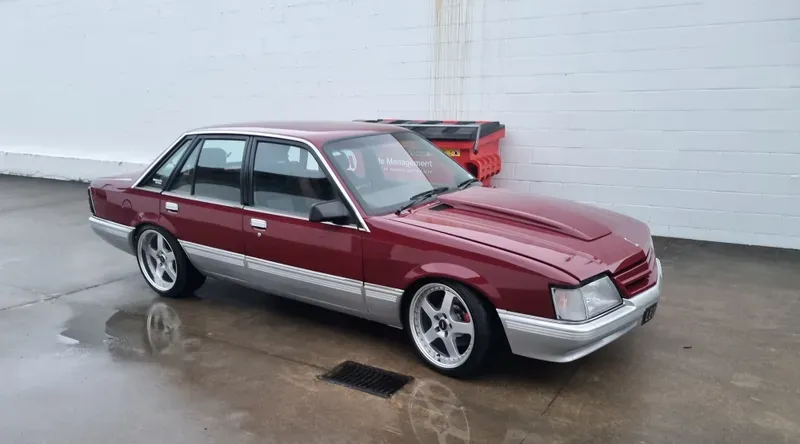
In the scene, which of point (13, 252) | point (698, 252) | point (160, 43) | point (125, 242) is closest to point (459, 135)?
point (698, 252)

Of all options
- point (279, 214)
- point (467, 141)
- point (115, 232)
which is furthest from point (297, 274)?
point (467, 141)

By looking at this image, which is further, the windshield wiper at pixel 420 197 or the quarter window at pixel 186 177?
the quarter window at pixel 186 177

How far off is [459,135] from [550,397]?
390cm

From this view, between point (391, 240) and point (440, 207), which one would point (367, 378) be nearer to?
point (391, 240)

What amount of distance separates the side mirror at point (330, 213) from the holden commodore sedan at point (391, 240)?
0.01 m

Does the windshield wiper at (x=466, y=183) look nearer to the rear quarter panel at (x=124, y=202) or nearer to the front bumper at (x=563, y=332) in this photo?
the front bumper at (x=563, y=332)

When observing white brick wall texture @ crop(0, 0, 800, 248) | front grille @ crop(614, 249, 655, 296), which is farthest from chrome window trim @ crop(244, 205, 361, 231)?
white brick wall texture @ crop(0, 0, 800, 248)

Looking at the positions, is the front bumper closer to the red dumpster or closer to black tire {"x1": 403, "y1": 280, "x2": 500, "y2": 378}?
black tire {"x1": 403, "y1": 280, "x2": 500, "y2": 378}

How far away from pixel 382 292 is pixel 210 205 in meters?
1.76

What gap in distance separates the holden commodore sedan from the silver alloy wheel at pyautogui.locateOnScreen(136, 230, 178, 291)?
0.01 metres

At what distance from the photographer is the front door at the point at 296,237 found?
14.6 ft

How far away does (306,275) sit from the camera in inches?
182

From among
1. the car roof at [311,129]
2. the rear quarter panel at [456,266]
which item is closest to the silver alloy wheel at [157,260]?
the car roof at [311,129]

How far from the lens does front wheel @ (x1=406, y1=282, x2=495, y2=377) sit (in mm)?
3871
